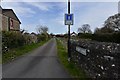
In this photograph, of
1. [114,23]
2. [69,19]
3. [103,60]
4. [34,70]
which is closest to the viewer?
[103,60]

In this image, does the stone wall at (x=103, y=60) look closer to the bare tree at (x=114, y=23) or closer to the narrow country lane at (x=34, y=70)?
the narrow country lane at (x=34, y=70)

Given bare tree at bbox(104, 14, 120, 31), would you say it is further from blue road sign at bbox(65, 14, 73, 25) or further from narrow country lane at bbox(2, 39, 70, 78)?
narrow country lane at bbox(2, 39, 70, 78)

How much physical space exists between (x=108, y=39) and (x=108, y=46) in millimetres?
16166

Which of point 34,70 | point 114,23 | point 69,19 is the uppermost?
point 114,23

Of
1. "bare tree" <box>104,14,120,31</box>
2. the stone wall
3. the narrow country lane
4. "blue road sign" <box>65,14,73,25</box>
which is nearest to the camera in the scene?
the stone wall

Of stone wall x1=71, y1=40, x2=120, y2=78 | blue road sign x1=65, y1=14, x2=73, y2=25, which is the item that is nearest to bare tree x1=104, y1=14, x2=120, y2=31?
blue road sign x1=65, y1=14, x2=73, y2=25

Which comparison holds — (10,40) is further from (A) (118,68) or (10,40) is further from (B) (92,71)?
(A) (118,68)

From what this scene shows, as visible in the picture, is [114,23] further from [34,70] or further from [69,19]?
[34,70]

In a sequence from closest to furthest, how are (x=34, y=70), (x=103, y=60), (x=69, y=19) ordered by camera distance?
(x=103, y=60)
(x=34, y=70)
(x=69, y=19)

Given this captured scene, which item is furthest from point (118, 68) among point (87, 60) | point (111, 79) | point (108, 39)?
point (108, 39)

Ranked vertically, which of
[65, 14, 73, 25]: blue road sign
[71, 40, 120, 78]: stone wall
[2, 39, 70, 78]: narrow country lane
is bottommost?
[2, 39, 70, 78]: narrow country lane

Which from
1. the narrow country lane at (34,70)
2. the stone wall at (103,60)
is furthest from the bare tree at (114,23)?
the stone wall at (103,60)

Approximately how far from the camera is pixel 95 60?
823 cm

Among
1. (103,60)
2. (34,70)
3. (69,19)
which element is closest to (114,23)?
(69,19)
